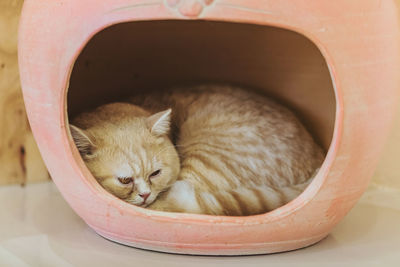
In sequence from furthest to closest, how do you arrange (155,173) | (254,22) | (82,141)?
(155,173) < (82,141) < (254,22)

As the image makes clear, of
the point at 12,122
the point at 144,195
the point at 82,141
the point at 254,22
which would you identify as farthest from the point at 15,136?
the point at 254,22

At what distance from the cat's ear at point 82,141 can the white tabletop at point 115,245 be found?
28 centimetres

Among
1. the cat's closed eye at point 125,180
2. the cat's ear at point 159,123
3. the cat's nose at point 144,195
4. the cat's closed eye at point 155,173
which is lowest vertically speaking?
the cat's nose at point 144,195

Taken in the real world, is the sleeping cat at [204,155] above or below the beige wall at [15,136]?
below

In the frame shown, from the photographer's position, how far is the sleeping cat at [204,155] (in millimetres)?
1700

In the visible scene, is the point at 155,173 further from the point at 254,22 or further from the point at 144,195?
the point at 254,22

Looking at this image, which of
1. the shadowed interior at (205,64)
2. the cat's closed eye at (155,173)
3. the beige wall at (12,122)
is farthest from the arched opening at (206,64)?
the cat's closed eye at (155,173)

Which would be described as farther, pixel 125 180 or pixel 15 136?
pixel 15 136

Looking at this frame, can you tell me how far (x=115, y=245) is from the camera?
1699mm

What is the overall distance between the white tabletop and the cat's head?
7.5 inches

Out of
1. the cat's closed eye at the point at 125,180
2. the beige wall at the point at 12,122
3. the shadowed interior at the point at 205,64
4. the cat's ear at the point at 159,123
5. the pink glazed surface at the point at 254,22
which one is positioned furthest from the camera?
the shadowed interior at the point at 205,64

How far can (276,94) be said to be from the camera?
231 cm

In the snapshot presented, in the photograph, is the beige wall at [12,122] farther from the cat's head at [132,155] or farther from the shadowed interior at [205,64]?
the cat's head at [132,155]

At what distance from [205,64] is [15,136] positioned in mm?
864
